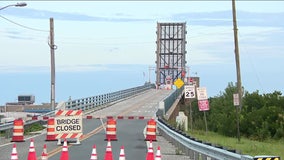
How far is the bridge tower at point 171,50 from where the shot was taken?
330 feet

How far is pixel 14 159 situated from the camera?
13.9 metres

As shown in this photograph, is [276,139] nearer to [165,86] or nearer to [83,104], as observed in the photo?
[83,104]

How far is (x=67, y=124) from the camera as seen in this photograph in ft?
72.6

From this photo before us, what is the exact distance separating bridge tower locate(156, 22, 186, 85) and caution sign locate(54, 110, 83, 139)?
78.3 m

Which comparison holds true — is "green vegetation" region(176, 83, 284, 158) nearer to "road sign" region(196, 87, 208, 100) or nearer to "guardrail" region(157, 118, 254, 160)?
"road sign" region(196, 87, 208, 100)

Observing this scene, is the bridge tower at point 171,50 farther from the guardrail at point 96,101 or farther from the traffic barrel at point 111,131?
the traffic barrel at point 111,131

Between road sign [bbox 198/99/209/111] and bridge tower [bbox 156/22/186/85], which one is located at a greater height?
bridge tower [bbox 156/22/186/85]

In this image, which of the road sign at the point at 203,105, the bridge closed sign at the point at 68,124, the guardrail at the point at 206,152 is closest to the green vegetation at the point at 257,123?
the road sign at the point at 203,105

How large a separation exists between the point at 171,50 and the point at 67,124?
276 feet

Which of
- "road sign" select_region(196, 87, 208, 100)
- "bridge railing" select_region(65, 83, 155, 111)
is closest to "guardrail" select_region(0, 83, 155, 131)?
"bridge railing" select_region(65, 83, 155, 111)

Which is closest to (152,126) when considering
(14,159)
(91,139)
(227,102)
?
(91,139)

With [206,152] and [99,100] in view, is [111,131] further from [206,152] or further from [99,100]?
[99,100]

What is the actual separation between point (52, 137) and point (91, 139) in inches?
68.6

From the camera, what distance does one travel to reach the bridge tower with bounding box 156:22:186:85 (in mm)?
100688
